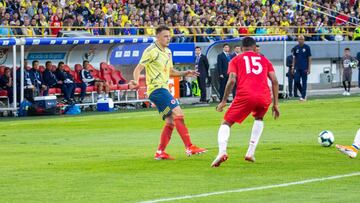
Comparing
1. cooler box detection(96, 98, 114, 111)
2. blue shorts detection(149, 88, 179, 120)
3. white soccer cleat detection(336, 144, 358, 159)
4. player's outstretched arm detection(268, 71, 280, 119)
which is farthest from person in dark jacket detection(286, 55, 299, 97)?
player's outstretched arm detection(268, 71, 280, 119)

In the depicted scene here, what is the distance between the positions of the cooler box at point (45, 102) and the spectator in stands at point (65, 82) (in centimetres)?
141

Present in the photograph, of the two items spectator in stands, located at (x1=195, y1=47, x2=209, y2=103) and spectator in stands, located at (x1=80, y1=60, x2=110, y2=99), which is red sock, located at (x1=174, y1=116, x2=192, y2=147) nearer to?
spectator in stands, located at (x1=80, y1=60, x2=110, y2=99)

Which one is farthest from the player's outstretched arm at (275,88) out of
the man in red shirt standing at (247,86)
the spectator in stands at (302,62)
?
the spectator in stands at (302,62)

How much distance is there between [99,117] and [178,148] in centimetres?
1129

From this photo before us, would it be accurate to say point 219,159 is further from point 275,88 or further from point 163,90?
point 163,90

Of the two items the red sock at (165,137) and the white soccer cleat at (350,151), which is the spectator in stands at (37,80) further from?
the white soccer cleat at (350,151)

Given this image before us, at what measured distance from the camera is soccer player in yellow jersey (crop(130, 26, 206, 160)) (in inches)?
641

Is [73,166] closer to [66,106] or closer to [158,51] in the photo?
[158,51]

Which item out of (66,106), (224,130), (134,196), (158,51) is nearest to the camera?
(134,196)

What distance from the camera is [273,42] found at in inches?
1692

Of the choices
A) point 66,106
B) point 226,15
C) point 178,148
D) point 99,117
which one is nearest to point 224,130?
point 178,148

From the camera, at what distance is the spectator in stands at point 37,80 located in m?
32.3

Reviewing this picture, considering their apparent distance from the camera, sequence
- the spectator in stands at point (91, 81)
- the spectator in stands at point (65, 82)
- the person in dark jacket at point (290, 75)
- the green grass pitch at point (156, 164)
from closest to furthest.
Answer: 1. the green grass pitch at point (156, 164)
2. the spectator in stands at point (65, 82)
3. the spectator in stands at point (91, 81)
4. the person in dark jacket at point (290, 75)

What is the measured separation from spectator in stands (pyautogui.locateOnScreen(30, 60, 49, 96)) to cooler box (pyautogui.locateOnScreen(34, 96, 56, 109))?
0.78 metres
